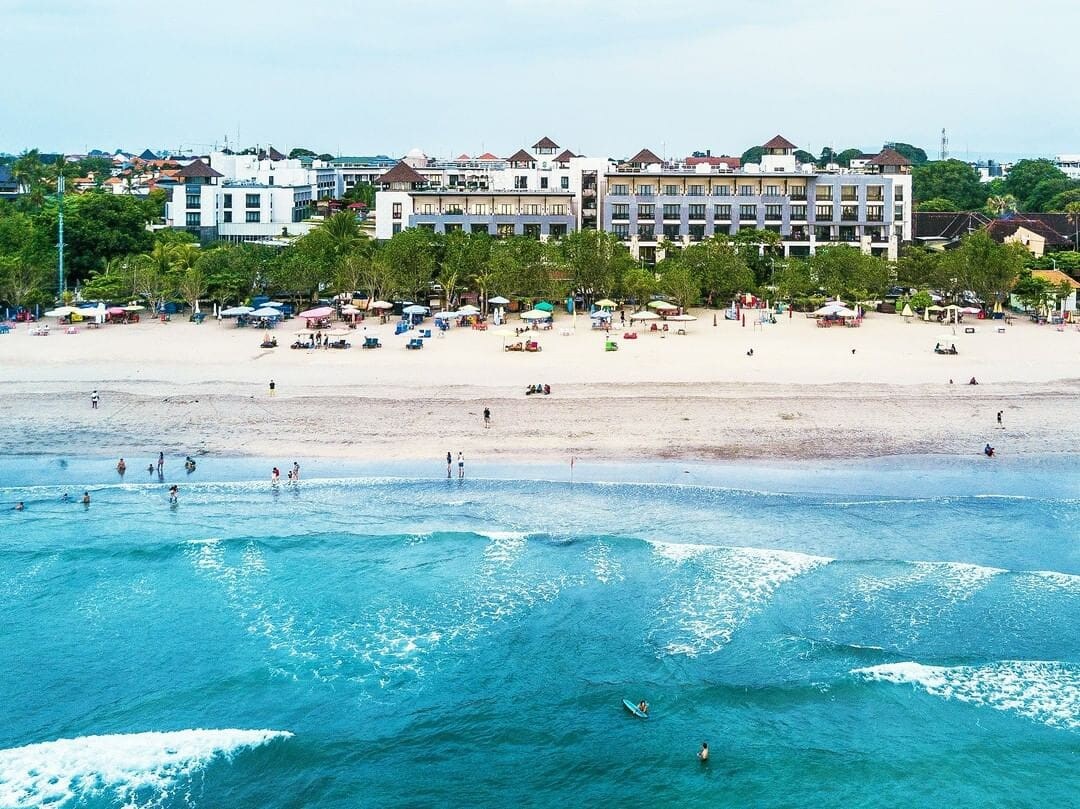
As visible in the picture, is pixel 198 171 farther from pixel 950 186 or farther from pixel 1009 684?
pixel 950 186

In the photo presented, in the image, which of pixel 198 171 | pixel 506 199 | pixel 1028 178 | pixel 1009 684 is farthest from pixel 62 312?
pixel 1028 178

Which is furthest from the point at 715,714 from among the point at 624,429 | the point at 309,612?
the point at 624,429

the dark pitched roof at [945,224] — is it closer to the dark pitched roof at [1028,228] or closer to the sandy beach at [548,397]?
the dark pitched roof at [1028,228]

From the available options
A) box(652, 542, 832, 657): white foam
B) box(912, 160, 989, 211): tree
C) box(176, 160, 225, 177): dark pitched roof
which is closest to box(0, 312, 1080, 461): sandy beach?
box(652, 542, 832, 657): white foam

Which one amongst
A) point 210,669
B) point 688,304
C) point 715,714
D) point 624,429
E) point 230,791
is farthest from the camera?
point 688,304

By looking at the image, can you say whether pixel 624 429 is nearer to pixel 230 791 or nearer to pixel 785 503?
pixel 785 503

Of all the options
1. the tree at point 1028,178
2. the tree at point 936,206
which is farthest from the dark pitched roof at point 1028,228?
the tree at point 1028,178
